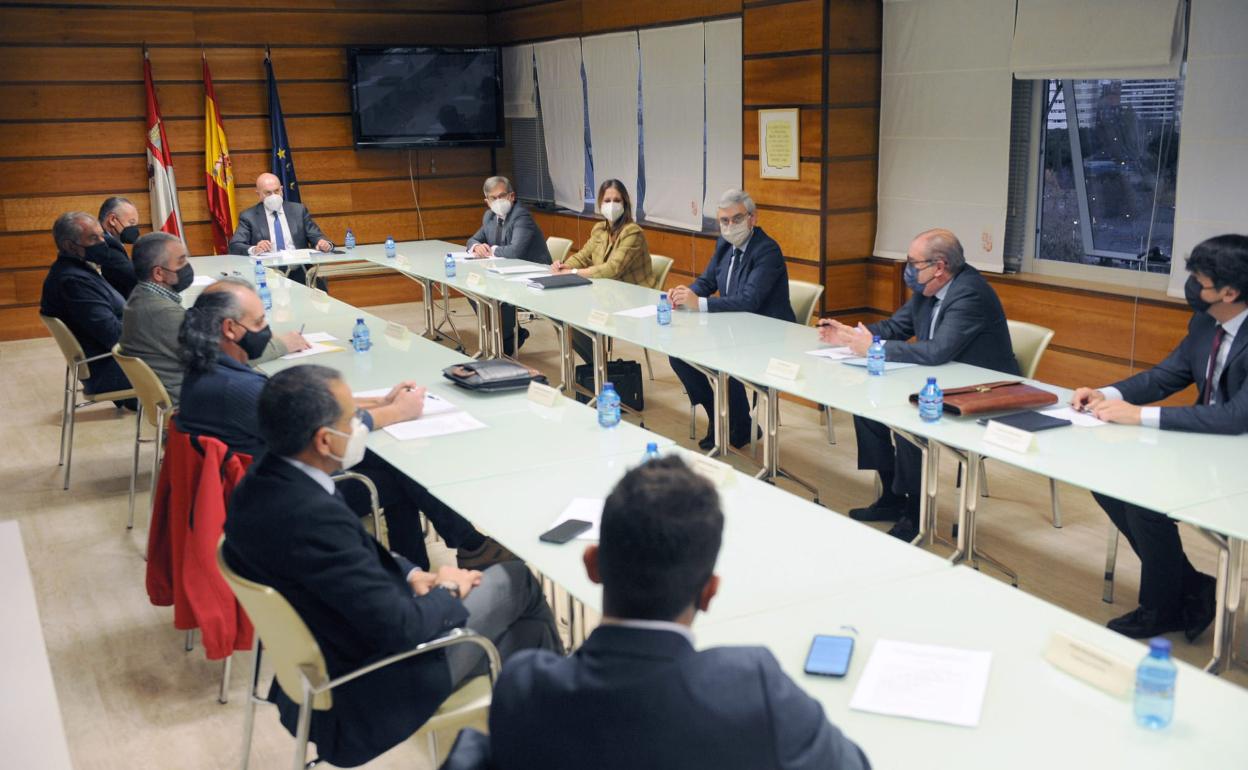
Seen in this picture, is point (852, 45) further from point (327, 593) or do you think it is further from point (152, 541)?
point (327, 593)

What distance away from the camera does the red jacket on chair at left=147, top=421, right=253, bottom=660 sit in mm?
3303

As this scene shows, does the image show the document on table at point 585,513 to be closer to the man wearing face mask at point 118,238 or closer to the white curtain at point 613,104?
the man wearing face mask at point 118,238

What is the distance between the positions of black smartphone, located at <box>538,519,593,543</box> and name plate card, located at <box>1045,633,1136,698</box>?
1134mm

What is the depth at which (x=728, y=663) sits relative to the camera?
1467mm

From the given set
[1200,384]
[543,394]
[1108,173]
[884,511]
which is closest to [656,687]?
[543,394]

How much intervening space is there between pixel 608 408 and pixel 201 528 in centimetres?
127

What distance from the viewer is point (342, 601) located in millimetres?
2328

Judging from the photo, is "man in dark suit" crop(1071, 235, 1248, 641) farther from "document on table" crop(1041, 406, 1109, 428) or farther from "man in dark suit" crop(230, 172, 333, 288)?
"man in dark suit" crop(230, 172, 333, 288)

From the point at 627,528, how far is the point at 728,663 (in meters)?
0.22

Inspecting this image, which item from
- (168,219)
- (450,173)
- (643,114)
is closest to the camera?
(643,114)

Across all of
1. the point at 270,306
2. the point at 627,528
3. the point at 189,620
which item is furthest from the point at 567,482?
the point at 270,306

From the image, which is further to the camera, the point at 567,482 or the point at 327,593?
the point at 567,482

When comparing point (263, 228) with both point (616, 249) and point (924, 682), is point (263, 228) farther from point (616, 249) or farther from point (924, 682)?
point (924, 682)

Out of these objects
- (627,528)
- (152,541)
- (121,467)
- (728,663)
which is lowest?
(121,467)
